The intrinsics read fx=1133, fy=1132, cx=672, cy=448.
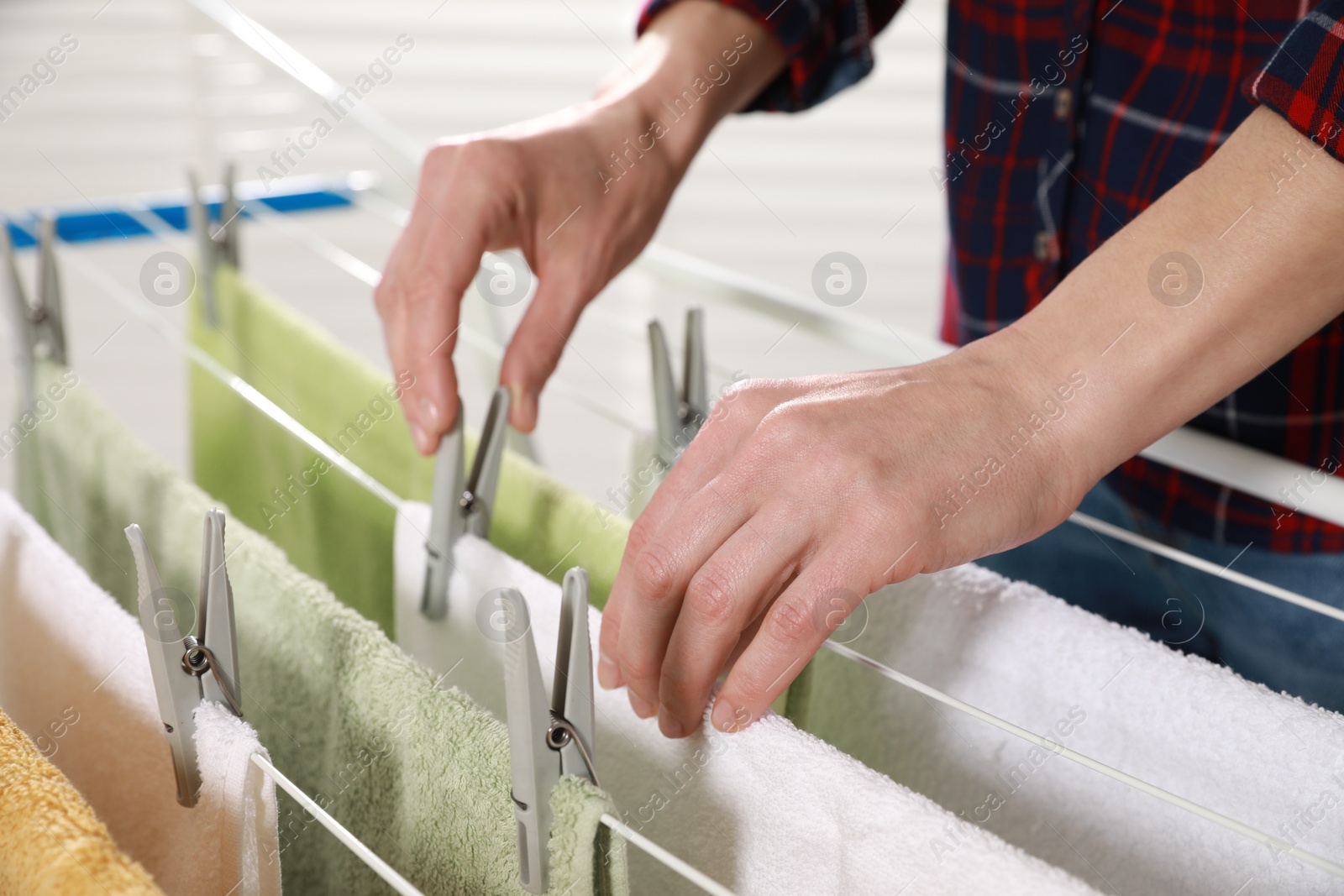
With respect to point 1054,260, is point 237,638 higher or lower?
lower

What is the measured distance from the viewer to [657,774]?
1.35 ft

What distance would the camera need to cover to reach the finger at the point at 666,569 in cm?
36

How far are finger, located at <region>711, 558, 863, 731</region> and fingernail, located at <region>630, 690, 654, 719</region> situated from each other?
1.5 inches

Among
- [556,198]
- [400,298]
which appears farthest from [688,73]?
[400,298]

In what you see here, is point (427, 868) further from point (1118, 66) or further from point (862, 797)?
point (1118, 66)

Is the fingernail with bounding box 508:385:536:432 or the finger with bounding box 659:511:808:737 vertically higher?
the finger with bounding box 659:511:808:737

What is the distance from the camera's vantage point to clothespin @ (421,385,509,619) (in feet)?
1.63

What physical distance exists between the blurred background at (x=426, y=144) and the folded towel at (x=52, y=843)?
1.21 m

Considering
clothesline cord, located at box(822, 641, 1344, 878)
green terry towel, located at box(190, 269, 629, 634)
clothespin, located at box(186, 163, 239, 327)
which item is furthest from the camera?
clothespin, located at box(186, 163, 239, 327)

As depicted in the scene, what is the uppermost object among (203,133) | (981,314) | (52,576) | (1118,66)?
(1118,66)

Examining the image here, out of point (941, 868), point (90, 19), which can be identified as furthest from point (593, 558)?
point (90, 19)

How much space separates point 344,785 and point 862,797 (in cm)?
21

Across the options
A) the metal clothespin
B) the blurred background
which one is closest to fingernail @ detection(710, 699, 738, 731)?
the metal clothespin

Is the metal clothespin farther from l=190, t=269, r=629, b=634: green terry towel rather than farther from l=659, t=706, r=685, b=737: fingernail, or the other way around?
l=659, t=706, r=685, b=737: fingernail
